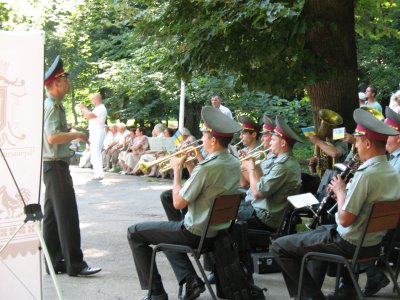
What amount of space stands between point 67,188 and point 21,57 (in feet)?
8.11

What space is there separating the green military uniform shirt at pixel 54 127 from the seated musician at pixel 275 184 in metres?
1.79

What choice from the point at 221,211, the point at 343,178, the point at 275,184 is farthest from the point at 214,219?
the point at 275,184

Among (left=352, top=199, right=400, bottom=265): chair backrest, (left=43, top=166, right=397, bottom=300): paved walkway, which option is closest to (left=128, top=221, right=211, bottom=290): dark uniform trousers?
(left=43, top=166, right=397, bottom=300): paved walkway

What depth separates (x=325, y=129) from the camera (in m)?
8.33

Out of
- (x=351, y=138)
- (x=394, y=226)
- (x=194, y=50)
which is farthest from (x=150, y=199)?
(x=394, y=226)

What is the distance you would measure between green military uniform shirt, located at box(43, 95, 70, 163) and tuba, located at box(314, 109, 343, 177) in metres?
3.27

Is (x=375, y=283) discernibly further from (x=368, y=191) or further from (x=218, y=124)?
(x=218, y=124)

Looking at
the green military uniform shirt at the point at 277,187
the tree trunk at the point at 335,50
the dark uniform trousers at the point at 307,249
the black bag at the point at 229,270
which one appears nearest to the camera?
the dark uniform trousers at the point at 307,249

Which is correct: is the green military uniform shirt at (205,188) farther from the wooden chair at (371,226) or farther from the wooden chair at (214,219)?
the wooden chair at (371,226)

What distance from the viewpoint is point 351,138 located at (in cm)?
749

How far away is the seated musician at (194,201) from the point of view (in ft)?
17.7

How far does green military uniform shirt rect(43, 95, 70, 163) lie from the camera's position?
21.1 ft

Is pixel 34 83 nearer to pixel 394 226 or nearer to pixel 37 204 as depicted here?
pixel 37 204

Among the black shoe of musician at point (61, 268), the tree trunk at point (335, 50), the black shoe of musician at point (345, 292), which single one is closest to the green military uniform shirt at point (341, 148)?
the tree trunk at point (335, 50)
